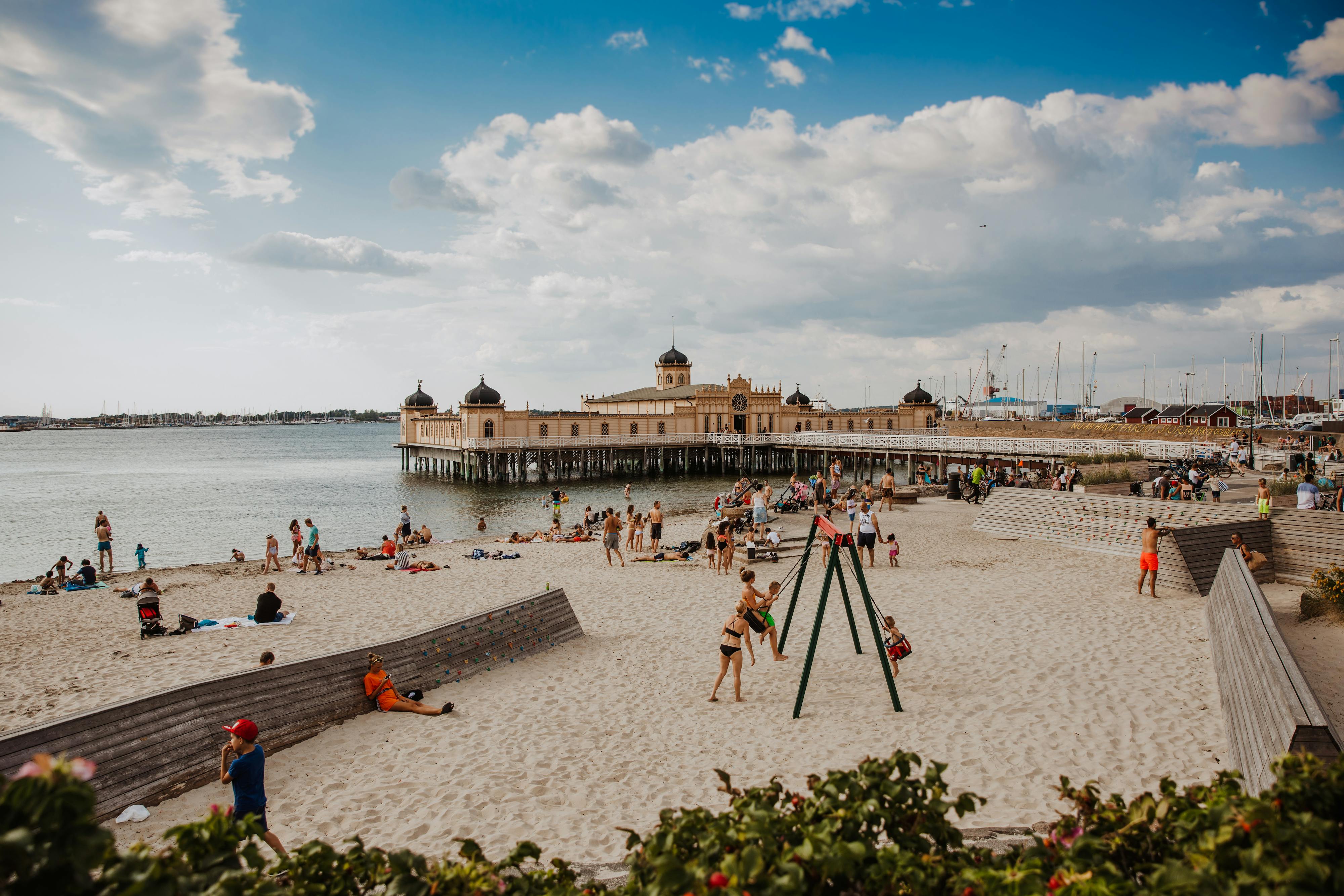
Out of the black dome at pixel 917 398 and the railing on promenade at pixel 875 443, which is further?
the black dome at pixel 917 398

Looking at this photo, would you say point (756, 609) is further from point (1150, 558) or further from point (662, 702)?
point (1150, 558)

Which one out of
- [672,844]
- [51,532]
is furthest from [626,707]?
[51,532]

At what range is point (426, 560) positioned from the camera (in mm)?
19016

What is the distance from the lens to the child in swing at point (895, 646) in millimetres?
8641

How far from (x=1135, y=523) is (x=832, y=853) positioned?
54.1ft

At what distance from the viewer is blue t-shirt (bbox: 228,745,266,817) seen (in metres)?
5.26

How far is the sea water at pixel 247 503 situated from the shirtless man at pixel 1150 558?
21570mm

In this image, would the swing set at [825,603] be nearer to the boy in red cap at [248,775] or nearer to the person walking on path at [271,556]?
the boy in red cap at [248,775]

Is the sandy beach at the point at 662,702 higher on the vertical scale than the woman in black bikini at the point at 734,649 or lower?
lower

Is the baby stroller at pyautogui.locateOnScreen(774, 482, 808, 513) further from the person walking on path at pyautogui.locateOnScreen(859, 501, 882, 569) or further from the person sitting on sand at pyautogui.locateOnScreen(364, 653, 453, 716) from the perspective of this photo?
the person sitting on sand at pyautogui.locateOnScreen(364, 653, 453, 716)

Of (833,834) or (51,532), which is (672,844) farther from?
(51,532)

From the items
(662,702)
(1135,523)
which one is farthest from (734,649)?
(1135,523)

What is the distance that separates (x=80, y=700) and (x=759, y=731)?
7.97m

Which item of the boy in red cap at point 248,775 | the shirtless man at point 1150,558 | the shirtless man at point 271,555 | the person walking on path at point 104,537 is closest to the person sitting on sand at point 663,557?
the shirtless man at point 271,555
